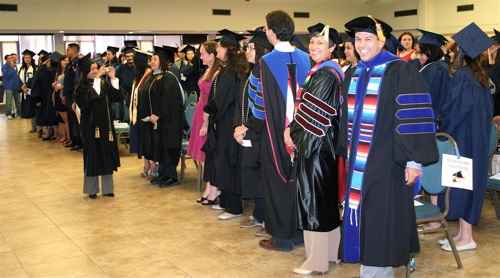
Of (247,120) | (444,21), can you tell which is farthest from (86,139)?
(444,21)

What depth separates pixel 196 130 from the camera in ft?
20.6

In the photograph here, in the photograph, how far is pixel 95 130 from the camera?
6.16 m

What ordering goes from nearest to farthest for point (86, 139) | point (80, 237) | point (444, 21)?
1. point (80, 237)
2. point (86, 139)
3. point (444, 21)

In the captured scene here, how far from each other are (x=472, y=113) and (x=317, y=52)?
145 centimetres

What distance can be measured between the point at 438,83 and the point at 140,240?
9.87 ft

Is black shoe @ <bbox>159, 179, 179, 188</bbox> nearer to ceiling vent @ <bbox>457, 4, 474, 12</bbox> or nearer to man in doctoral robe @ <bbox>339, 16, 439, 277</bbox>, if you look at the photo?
man in doctoral robe @ <bbox>339, 16, 439, 277</bbox>

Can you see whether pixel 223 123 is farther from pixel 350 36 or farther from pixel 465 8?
pixel 465 8

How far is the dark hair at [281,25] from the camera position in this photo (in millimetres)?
4203

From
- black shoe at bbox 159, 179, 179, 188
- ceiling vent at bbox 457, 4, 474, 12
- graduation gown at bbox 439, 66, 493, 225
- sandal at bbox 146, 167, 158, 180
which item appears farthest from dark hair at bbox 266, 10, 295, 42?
ceiling vent at bbox 457, 4, 474, 12

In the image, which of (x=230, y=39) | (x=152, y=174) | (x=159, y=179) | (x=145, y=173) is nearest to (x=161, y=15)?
(x=145, y=173)

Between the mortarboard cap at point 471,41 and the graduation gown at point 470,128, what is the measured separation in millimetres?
186

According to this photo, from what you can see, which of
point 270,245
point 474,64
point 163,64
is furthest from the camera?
point 163,64

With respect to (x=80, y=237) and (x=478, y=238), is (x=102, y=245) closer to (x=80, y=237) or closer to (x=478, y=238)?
(x=80, y=237)

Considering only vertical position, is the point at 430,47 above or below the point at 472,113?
above
